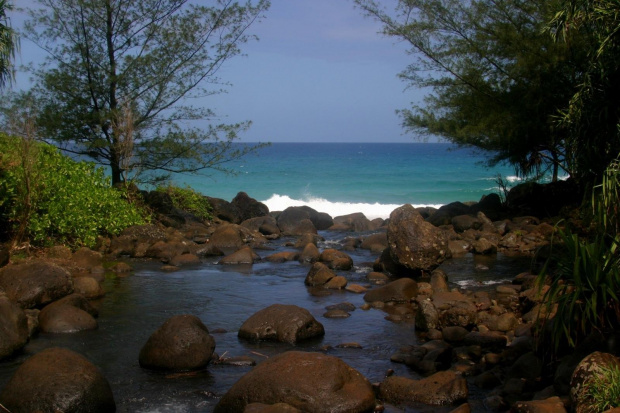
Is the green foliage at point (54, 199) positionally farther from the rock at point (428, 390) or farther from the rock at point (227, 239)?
the rock at point (428, 390)

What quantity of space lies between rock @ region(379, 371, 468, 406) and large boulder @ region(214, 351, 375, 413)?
14.1 inches

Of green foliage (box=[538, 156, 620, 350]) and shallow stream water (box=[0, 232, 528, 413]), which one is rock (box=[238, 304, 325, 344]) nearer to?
shallow stream water (box=[0, 232, 528, 413])

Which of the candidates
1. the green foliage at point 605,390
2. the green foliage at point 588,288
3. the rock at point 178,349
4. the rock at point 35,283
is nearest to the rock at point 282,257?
the rock at point 35,283

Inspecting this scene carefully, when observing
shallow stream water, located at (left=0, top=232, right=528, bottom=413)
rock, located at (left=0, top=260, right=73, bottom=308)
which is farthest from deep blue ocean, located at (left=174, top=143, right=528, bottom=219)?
rock, located at (left=0, top=260, right=73, bottom=308)

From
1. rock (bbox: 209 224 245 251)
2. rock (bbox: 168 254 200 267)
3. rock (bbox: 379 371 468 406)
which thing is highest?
rock (bbox: 209 224 245 251)

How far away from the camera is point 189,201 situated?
22469 millimetres

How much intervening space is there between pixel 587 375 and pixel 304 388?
108 inches

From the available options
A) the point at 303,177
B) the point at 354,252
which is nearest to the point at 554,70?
the point at 354,252

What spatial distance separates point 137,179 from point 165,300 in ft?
28.1

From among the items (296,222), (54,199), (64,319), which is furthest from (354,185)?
Result: (64,319)

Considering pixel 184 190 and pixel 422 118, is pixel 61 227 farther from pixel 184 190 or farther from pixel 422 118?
pixel 422 118

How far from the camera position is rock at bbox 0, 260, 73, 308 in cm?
1047

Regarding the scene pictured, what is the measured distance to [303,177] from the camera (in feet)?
168

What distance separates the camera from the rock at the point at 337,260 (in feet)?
49.9
